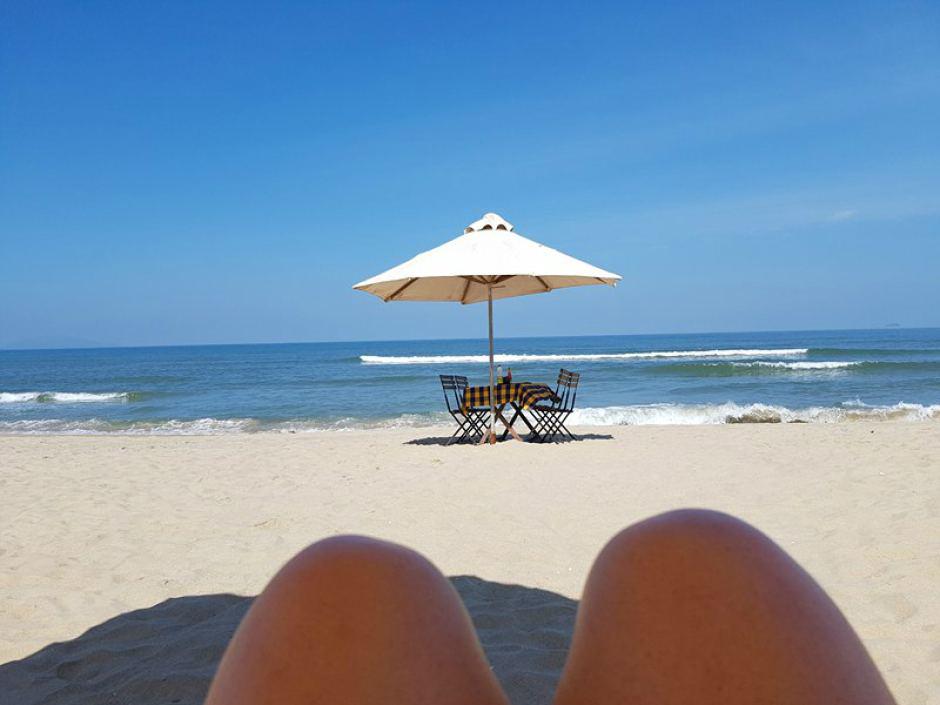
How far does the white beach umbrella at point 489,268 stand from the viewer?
7719 mm

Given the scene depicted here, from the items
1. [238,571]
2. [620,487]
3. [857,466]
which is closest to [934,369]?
[857,466]

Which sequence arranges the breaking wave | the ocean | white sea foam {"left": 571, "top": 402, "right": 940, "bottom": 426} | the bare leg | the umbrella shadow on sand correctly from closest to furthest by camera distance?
the bare leg, the umbrella shadow on sand, white sea foam {"left": 571, "top": 402, "right": 940, "bottom": 426}, the breaking wave, the ocean

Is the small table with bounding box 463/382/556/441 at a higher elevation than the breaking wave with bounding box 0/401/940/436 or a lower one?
higher

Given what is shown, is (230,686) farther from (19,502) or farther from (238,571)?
(19,502)

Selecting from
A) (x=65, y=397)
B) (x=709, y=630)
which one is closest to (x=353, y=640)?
(x=709, y=630)

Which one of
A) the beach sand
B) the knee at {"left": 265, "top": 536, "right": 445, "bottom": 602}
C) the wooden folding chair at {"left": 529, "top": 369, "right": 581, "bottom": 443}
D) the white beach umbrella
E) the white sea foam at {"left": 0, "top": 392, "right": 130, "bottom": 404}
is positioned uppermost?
the white beach umbrella

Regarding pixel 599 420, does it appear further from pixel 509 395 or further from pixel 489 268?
pixel 489 268

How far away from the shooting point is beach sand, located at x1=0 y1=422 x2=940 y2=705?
2.69 m

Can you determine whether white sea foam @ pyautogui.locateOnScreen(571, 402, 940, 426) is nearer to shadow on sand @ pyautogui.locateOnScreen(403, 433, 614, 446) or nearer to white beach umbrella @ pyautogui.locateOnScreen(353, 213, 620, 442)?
shadow on sand @ pyautogui.locateOnScreen(403, 433, 614, 446)

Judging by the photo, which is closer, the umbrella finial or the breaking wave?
the umbrella finial

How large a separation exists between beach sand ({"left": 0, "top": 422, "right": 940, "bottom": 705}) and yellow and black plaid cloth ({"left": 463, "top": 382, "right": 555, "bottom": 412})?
2.47 feet

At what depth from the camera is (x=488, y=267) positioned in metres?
7.68

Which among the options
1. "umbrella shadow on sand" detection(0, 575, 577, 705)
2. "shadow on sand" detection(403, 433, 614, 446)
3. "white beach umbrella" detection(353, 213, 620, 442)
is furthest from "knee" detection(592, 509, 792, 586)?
"shadow on sand" detection(403, 433, 614, 446)

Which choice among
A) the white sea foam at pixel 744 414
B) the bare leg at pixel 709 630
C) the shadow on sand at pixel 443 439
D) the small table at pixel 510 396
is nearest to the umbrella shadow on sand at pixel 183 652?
the bare leg at pixel 709 630
